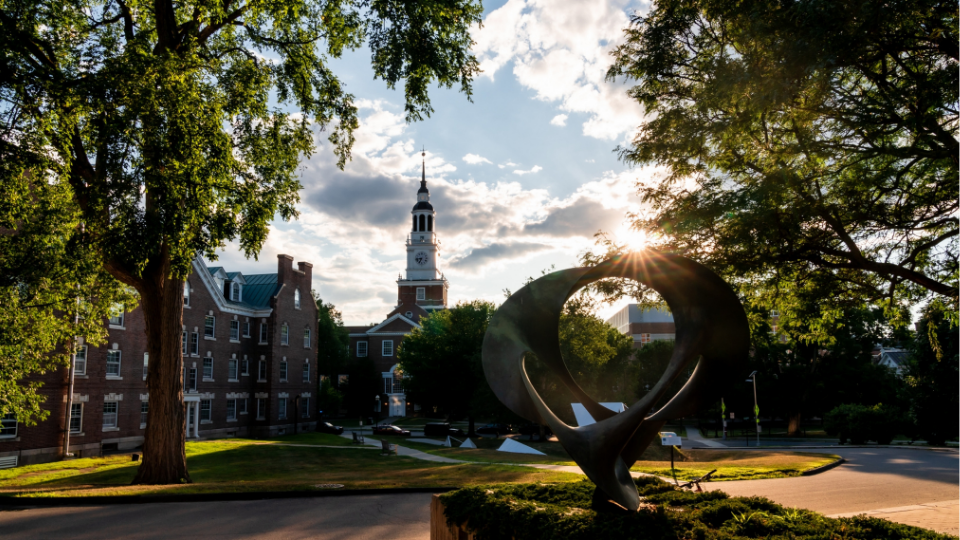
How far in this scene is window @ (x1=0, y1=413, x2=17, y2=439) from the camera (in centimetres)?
2684

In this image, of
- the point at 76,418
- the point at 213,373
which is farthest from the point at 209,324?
the point at 76,418

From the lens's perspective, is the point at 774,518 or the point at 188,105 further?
the point at 188,105

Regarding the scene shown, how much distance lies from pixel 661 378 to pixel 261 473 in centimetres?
2051

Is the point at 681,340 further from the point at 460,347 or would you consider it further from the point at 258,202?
the point at 460,347

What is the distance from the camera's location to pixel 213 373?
4162 centimetres

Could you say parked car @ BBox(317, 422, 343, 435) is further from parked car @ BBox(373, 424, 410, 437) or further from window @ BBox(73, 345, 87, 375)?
window @ BBox(73, 345, 87, 375)

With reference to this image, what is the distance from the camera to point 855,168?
11367mm

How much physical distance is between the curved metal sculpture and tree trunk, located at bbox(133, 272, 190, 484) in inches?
490

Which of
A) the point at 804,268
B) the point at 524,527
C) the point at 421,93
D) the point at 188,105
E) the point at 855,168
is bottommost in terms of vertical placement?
the point at 524,527

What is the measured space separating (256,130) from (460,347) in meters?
34.0

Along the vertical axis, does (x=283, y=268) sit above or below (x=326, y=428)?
above

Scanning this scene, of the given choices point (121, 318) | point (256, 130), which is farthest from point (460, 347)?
point (256, 130)

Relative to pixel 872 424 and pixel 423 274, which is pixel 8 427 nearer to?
pixel 872 424

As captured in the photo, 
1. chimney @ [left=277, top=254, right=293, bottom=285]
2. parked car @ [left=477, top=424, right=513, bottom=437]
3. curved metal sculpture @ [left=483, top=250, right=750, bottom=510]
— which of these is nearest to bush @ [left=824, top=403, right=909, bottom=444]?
parked car @ [left=477, top=424, right=513, bottom=437]
